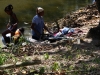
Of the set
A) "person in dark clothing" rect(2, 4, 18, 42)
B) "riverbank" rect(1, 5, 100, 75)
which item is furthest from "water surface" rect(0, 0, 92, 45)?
"riverbank" rect(1, 5, 100, 75)

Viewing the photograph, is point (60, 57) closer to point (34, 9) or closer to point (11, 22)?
point (11, 22)

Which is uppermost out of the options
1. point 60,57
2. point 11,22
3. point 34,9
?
point 34,9

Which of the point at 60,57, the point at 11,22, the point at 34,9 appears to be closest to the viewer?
the point at 60,57

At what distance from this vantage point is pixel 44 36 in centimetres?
948

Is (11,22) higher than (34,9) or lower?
lower

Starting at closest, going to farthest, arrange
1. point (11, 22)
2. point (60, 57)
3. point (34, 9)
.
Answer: point (60, 57)
point (11, 22)
point (34, 9)

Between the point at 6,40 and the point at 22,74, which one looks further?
the point at 6,40

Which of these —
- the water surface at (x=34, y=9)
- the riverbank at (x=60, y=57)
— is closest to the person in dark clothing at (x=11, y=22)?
the riverbank at (x=60, y=57)

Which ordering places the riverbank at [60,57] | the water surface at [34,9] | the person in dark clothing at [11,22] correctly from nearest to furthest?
the riverbank at [60,57], the person in dark clothing at [11,22], the water surface at [34,9]

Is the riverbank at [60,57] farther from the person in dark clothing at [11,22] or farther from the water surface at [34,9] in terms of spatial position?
the water surface at [34,9]

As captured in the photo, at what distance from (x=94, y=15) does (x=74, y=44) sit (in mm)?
5979

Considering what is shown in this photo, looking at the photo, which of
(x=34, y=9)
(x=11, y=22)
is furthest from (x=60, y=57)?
(x=34, y=9)

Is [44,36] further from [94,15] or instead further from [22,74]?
[94,15]

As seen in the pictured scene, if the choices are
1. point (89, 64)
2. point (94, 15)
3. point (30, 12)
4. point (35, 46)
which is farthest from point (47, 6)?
point (89, 64)
